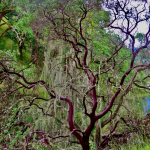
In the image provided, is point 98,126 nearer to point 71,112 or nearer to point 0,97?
point 71,112

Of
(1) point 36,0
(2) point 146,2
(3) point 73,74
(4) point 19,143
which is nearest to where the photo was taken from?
(4) point 19,143

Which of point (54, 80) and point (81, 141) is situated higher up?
point (54, 80)

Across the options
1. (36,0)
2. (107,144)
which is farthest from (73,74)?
(36,0)

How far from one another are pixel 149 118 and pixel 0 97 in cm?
368

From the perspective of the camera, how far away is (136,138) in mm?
3398

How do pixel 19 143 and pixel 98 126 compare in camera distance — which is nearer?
pixel 19 143

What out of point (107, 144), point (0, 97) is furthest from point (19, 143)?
point (107, 144)

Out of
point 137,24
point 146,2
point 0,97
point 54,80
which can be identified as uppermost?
point 146,2

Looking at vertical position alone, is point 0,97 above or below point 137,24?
below

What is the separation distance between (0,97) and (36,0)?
7.31 metres

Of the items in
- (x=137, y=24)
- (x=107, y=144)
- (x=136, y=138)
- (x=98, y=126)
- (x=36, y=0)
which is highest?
(x=36, y=0)

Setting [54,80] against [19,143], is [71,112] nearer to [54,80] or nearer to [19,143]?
[54,80]

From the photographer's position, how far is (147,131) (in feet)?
11.8

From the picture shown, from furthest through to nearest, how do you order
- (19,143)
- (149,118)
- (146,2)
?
(149,118)
(146,2)
(19,143)
